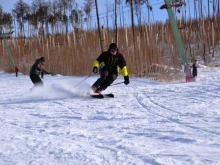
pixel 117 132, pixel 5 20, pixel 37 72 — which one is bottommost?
pixel 117 132

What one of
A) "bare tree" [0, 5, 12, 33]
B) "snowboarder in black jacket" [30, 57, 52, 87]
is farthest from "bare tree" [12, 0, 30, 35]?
"snowboarder in black jacket" [30, 57, 52, 87]

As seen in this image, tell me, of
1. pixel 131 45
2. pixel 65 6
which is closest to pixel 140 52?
pixel 131 45

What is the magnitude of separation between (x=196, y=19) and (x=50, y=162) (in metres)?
21.4

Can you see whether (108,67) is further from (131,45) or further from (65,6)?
(65,6)

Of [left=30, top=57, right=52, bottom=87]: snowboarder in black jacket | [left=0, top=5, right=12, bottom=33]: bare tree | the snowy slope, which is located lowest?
the snowy slope

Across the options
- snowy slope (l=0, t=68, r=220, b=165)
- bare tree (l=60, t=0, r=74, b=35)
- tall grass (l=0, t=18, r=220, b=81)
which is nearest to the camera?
snowy slope (l=0, t=68, r=220, b=165)

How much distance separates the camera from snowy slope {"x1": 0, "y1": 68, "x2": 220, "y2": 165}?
3.13 m

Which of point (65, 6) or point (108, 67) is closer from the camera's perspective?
point (108, 67)

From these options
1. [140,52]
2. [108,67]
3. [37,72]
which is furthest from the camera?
[140,52]

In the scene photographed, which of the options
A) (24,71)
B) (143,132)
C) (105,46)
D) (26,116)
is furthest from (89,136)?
(24,71)

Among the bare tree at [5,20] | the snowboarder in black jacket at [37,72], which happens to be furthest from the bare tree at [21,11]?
the snowboarder in black jacket at [37,72]

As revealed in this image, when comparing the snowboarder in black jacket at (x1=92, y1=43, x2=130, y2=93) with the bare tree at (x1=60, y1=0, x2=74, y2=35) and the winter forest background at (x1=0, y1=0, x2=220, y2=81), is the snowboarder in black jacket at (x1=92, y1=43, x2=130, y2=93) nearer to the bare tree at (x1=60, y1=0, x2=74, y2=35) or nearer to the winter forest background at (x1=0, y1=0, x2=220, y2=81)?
Answer: the winter forest background at (x1=0, y1=0, x2=220, y2=81)

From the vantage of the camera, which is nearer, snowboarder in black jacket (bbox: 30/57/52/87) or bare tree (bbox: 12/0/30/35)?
snowboarder in black jacket (bbox: 30/57/52/87)

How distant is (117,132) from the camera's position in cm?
416
